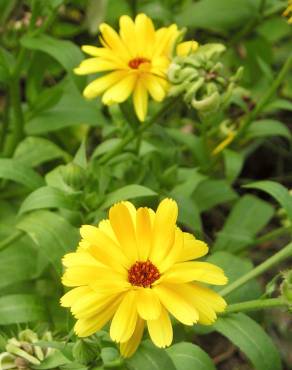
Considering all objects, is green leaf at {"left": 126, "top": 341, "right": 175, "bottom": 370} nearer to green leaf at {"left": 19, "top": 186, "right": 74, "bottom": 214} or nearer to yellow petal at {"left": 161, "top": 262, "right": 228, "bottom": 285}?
yellow petal at {"left": 161, "top": 262, "right": 228, "bottom": 285}

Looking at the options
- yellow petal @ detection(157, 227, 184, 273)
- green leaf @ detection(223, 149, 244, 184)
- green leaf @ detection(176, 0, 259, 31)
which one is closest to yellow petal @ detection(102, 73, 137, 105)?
green leaf @ detection(223, 149, 244, 184)

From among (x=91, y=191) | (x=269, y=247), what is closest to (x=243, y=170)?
(x=269, y=247)

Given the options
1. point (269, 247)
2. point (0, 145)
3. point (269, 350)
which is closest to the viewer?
point (269, 350)

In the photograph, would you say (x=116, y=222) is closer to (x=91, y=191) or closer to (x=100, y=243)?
(x=100, y=243)

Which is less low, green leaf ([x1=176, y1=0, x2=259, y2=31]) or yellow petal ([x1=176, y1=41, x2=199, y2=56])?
yellow petal ([x1=176, y1=41, x2=199, y2=56])

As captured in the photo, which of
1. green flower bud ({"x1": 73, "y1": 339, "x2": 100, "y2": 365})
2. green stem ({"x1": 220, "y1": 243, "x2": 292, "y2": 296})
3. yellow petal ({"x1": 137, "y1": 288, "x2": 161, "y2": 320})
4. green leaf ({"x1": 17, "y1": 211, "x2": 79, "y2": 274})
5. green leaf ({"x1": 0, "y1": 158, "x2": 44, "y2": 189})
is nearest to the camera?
yellow petal ({"x1": 137, "y1": 288, "x2": 161, "y2": 320})

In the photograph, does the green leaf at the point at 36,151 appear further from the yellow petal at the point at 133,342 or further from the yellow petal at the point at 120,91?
the yellow petal at the point at 133,342

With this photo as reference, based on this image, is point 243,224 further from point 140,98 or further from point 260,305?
point 260,305
